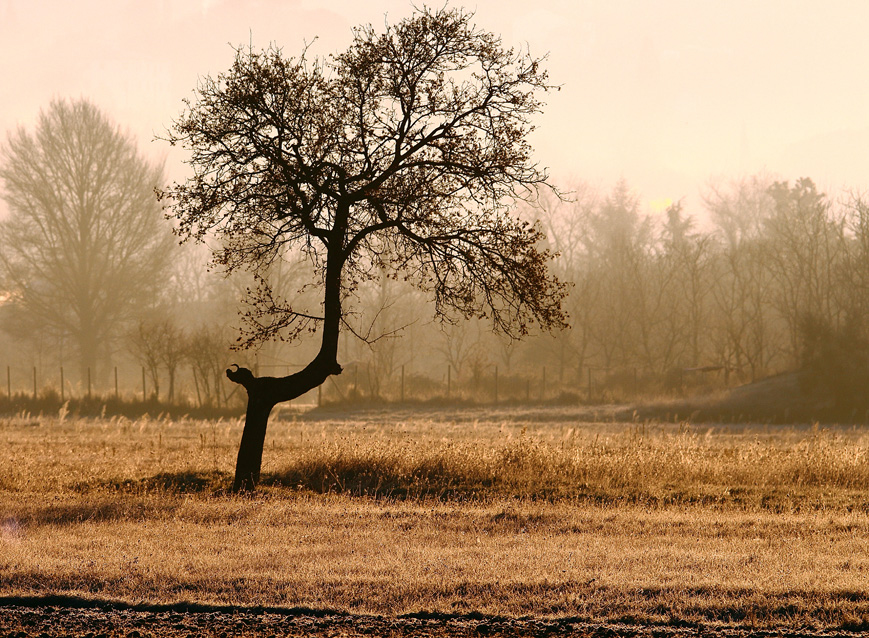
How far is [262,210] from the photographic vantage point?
13.4m

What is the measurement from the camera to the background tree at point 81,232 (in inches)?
1661

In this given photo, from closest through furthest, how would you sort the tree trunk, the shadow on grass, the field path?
the field path → the shadow on grass → the tree trunk

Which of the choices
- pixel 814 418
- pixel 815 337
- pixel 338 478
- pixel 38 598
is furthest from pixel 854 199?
pixel 38 598

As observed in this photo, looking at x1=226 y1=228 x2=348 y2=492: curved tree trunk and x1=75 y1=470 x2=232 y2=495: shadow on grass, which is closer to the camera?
x1=75 y1=470 x2=232 y2=495: shadow on grass

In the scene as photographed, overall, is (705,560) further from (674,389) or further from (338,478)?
(674,389)

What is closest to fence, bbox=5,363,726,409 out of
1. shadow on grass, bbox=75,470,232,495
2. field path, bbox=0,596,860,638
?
shadow on grass, bbox=75,470,232,495

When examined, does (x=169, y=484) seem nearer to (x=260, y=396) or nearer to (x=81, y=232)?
(x=260, y=396)

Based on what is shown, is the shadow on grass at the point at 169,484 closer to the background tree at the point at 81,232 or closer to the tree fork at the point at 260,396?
the tree fork at the point at 260,396

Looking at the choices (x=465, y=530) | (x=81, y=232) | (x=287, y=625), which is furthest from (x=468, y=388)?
(x=287, y=625)

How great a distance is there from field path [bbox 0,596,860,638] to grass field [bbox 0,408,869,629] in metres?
0.14

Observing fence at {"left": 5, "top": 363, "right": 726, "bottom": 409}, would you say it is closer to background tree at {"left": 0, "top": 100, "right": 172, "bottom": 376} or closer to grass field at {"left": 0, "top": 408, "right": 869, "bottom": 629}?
background tree at {"left": 0, "top": 100, "right": 172, "bottom": 376}

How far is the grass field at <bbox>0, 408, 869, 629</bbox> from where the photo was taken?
7.02 m

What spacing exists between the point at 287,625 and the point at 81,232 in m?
40.7

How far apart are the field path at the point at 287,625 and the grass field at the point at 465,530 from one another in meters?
0.14
